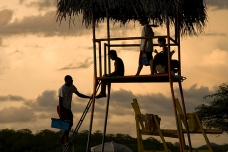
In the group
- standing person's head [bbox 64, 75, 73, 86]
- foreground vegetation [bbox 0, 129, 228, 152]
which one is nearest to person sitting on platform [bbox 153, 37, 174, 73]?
standing person's head [bbox 64, 75, 73, 86]

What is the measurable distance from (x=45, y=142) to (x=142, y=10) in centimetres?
2306

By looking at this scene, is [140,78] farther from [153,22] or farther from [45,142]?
[45,142]

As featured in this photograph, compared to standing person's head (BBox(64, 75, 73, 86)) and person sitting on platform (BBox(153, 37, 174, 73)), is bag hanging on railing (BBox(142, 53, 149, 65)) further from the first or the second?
standing person's head (BBox(64, 75, 73, 86))

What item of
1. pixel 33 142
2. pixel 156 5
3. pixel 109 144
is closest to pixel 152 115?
pixel 156 5

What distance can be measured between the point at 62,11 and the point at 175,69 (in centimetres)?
360

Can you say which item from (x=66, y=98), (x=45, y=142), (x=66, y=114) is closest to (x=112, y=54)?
(x=66, y=98)

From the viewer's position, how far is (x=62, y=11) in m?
17.9

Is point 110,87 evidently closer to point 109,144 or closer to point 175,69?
point 175,69

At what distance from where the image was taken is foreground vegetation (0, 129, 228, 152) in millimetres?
39219

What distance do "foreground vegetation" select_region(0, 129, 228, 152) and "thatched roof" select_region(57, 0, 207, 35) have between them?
725 inches

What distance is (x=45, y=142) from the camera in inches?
1601

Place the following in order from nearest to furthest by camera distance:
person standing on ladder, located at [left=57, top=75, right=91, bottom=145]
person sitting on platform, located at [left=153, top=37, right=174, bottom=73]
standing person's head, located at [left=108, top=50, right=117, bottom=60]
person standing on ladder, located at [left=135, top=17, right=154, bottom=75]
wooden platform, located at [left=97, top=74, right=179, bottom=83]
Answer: wooden platform, located at [left=97, top=74, right=179, bottom=83] → person sitting on platform, located at [left=153, top=37, right=174, bottom=73] → person standing on ladder, located at [left=135, top=17, right=154, bottom=75] → standing person's head, located at [left=108, top=50, right=117, bottom=60] → person standing on ladder, located at [left=57, top=75, right=91, bottom=145]

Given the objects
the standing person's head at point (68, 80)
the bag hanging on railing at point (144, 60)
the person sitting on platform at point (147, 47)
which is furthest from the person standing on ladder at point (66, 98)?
the bag hanging on railing at point (144, 60)

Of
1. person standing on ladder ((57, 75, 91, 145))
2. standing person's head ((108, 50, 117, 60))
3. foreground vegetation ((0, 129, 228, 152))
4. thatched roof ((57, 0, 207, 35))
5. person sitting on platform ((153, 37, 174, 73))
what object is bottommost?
foreground vegetation ((0, 129, 228, 152))
